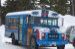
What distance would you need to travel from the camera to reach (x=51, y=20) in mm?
20312

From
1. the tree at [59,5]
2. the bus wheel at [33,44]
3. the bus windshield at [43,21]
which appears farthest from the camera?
the tree at [59,5]

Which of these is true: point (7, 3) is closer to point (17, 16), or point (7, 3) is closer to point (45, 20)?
point (17, 16)

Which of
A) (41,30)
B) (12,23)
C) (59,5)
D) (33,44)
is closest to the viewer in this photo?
(41,30)

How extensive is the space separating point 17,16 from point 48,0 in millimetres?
27747

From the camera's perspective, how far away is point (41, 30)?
1903 centimetres

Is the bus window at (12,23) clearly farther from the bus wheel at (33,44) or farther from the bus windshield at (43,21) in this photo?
the bus wheel at (33,44)

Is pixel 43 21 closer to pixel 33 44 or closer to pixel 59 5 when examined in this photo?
pixel 33 44

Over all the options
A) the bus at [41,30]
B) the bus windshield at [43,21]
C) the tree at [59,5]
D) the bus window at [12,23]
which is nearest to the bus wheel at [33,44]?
the bus at [41,30]

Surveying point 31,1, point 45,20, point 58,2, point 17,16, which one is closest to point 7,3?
point 31,1

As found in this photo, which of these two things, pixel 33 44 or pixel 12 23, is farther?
pixel 12 23

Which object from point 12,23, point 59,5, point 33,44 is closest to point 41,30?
point 33,44

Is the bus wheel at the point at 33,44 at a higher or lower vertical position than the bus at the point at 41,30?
lower

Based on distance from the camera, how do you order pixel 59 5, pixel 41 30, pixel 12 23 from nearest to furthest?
pixel 41 30 → pixel 12 23 → pixel 59 5

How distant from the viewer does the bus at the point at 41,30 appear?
62.2ft
